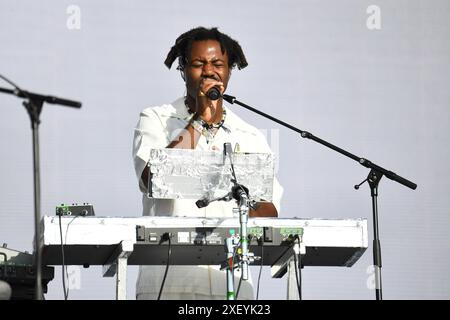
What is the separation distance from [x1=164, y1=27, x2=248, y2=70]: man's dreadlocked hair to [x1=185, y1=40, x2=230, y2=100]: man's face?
30 millimetres

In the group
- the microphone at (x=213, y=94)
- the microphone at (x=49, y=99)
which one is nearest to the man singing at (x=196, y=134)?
the microphone at (x=213, y=94)

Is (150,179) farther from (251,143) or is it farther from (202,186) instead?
(251,143)

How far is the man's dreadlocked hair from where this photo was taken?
22.1 feet

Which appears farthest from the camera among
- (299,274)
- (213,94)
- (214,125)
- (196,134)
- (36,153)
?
(214,125)

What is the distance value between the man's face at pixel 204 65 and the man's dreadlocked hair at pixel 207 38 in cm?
3

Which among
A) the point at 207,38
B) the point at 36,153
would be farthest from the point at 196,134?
the point at 36,153

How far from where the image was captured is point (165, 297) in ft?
20.2

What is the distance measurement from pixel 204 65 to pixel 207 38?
17 centimetres

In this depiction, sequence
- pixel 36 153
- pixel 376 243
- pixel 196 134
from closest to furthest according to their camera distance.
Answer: pixel 36 153
pixel 376 243
pixel 196 134

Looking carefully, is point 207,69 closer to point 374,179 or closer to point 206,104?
point 206,104

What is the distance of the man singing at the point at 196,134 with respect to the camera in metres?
6.20

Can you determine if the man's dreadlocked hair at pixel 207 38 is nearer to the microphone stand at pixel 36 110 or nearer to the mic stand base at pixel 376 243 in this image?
the mic stand base at pixel 376 243

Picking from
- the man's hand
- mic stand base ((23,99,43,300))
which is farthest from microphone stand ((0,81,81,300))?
the man's hand

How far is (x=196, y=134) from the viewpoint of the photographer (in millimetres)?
6418
